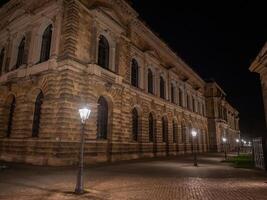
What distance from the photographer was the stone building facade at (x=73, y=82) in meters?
15.2

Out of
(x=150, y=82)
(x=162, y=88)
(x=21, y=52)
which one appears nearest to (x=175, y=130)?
(x=162, y=88)

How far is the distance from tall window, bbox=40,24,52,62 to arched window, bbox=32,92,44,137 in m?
3.13

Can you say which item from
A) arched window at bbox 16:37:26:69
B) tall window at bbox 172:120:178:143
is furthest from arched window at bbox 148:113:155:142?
arched window at bbox 16:37:26:69

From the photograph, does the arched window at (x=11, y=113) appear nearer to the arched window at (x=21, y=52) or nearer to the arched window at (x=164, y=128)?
the arched window at (x=21, y=52)

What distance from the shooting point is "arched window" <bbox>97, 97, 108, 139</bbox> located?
60.1ft

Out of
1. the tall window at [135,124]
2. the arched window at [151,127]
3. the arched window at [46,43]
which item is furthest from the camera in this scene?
the arched window at [151,127]

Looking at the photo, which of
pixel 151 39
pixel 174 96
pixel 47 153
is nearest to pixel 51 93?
pixel 47 153

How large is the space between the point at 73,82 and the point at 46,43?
5.21m

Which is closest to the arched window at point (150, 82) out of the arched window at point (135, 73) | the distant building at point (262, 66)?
the arched window at point (135, 73)

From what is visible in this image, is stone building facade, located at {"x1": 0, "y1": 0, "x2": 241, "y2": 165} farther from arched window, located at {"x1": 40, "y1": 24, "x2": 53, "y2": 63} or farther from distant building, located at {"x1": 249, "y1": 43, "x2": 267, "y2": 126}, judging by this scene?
distant building, located at {"x1": 249, "y1": 43, "x2": 267, "y2": 126}

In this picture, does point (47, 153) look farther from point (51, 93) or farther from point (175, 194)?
point (175, 194)

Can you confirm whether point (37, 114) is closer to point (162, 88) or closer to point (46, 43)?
point (46, 43)

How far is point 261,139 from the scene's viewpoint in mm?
14523

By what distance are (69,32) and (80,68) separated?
2.51 metres
